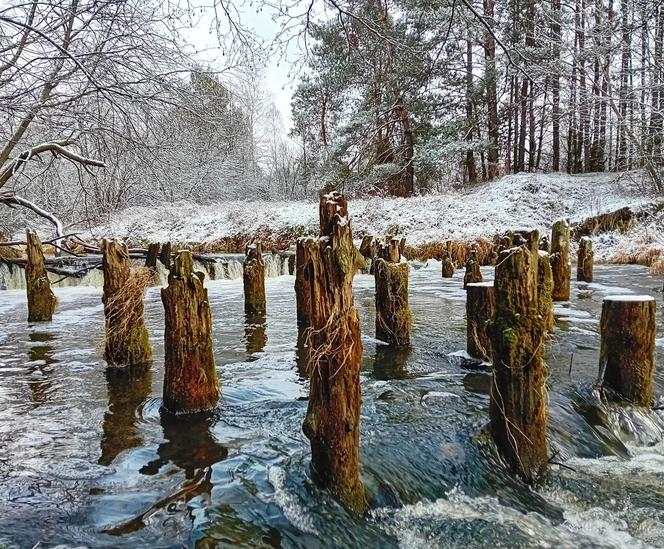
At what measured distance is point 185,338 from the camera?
14.1 ft

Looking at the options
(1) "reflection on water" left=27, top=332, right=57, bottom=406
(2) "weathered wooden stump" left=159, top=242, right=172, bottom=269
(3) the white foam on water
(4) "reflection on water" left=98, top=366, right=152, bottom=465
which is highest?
(2) "weathered wooden stump" left=159, top=242, right=172, bottom=269

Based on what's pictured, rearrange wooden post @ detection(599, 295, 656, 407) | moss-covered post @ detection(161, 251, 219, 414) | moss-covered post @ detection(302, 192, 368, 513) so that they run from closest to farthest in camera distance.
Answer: moss-covered post @ detection(302, 192, 368, 513) → moss-covered post @ detection(161, 251, 219, 414) → wooden post @ detection(599, 295, 656, 407)

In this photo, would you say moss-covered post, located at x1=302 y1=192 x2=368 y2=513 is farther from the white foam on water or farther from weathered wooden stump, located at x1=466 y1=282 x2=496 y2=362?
weathered wooden stump, located at x1=466 y1=282 x2=496 y2=362

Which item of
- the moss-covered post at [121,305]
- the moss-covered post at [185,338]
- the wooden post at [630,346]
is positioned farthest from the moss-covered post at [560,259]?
the moss-covered post at [121,305]

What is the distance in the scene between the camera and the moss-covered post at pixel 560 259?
30.3 ft

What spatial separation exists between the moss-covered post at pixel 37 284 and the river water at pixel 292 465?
2.22 m

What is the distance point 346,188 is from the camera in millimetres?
26562

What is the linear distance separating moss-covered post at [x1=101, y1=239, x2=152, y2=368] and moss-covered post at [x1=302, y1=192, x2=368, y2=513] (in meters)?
3.18

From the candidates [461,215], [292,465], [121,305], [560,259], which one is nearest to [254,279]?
[121,305]

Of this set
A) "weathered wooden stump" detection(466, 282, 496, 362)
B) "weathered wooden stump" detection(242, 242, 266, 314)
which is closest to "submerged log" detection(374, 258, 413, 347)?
"weathered wooden stump" detection(466, 282, 496, 362)

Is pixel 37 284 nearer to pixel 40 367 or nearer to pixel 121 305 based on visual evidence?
pixel 40 367

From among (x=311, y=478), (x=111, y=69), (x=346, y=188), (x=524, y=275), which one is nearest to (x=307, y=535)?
(x=311, y=478)

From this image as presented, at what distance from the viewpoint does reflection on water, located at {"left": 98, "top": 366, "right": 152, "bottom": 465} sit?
3.85 metres

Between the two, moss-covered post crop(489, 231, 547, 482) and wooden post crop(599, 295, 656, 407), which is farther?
wooden post crop(599, 295, 656, 407)
